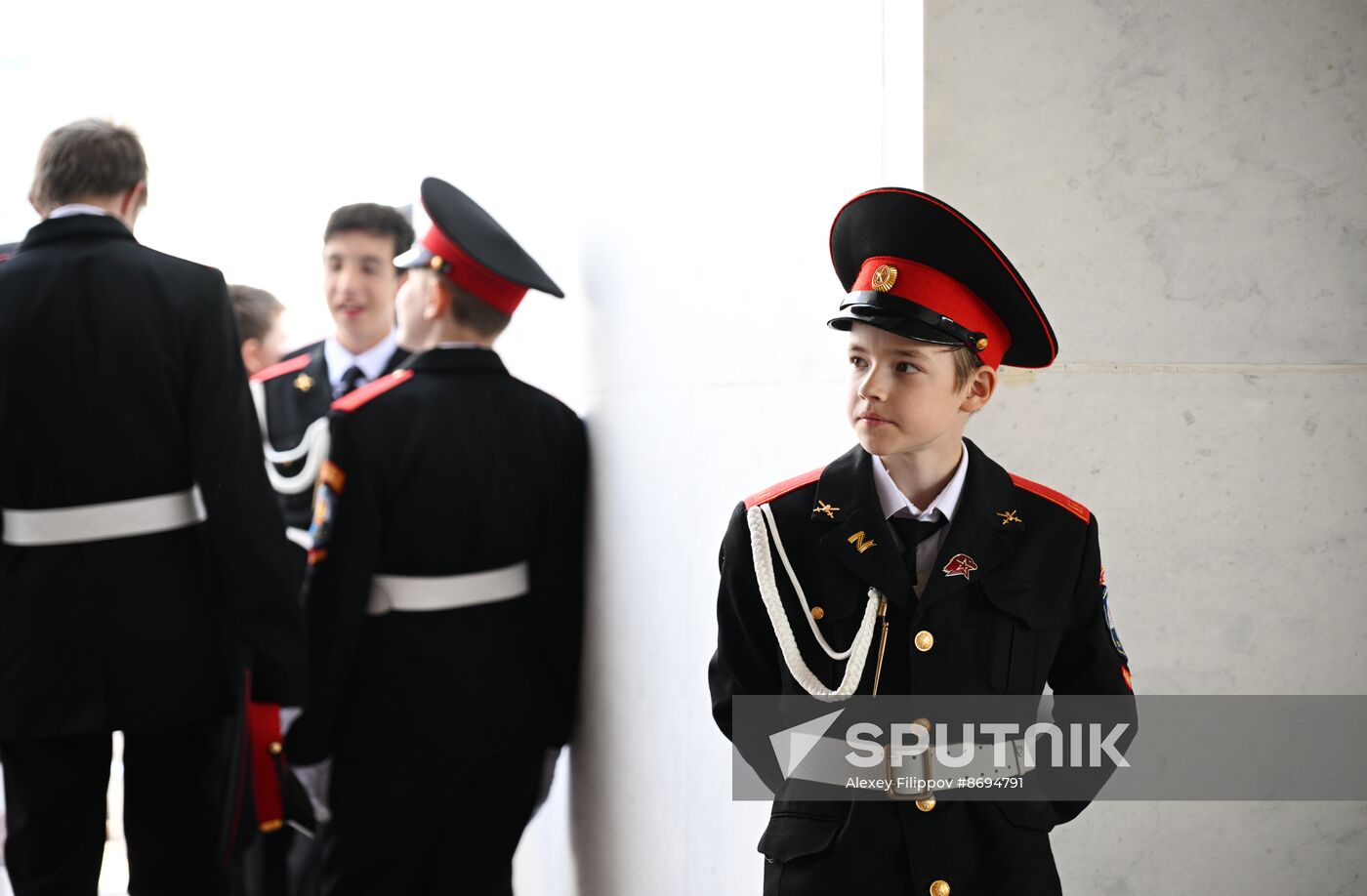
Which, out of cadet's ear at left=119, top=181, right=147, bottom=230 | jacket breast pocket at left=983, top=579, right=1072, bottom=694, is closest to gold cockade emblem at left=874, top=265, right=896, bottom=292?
jacket breast pocket at left=983, top=579, right=1072, bottom=694

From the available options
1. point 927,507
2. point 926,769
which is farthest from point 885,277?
point 926,769

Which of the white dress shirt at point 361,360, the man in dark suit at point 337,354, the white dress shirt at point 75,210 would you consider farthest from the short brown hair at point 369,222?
the white dress shirt at point 75,210

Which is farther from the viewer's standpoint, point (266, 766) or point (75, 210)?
point (266, 766)

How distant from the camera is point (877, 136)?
1.78 meters

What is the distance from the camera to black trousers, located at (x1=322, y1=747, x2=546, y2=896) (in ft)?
9.17

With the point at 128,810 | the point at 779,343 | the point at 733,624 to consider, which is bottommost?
the point at 128,810

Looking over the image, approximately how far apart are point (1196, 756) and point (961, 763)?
1.95 ft

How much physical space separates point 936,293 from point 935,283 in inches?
0.5

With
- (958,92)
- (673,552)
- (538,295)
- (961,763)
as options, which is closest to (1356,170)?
(958,92)

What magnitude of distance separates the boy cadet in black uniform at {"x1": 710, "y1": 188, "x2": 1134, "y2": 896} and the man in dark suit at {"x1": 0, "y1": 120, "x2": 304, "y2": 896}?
145 centimetres

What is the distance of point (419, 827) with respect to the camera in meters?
2.83

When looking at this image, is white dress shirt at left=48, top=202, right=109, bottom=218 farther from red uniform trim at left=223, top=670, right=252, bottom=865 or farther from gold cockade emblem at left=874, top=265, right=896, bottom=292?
gold cockade emblem at left=874, top=265, right=896, bottom=292

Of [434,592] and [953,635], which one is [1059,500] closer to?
[953,635]

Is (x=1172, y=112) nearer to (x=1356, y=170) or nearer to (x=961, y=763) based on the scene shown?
(x=1356, y=170)
